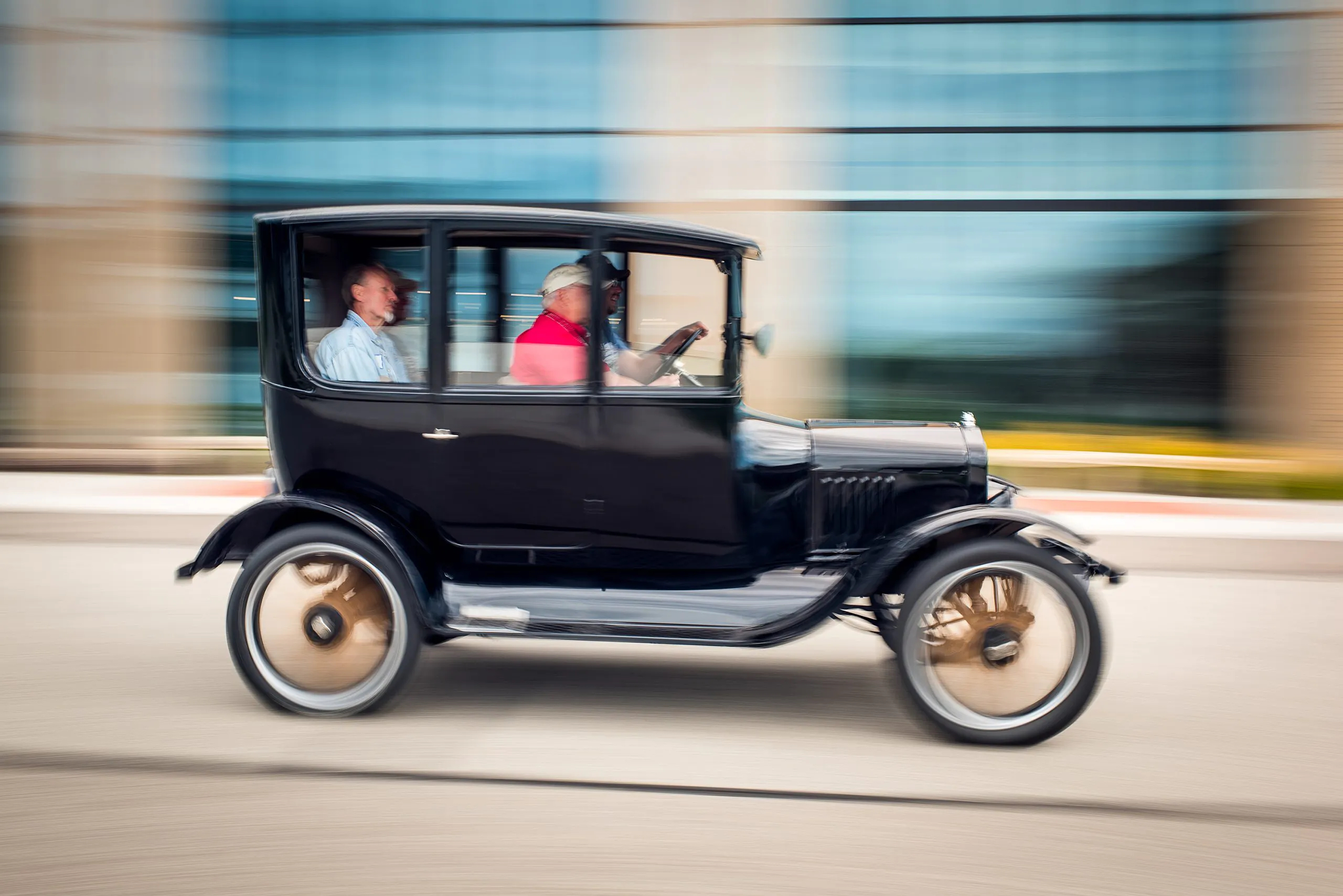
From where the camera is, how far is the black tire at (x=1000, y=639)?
11.6ft

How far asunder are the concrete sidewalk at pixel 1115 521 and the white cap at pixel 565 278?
8.99 feet

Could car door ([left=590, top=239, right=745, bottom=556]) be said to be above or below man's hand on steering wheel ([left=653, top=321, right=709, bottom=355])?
below

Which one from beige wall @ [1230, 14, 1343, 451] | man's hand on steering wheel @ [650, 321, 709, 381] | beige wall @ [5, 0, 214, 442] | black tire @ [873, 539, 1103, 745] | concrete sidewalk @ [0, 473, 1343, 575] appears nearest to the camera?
black tire @ [873, 539, 1103, 745]

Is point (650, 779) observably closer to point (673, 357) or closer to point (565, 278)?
point (673, 357)

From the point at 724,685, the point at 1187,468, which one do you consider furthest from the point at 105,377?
the point at 1187,468

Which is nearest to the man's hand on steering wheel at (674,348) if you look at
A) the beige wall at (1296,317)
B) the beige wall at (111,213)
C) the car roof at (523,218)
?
the car roof at (523,218)

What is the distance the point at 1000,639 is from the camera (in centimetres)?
364

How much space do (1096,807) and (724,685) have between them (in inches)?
61.8

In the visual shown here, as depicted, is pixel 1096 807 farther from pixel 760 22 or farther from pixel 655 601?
pixel 760 22

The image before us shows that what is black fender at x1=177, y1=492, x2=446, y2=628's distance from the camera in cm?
379

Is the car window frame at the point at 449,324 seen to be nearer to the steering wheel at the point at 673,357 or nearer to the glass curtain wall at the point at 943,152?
the steering wheel at the point at 673,357

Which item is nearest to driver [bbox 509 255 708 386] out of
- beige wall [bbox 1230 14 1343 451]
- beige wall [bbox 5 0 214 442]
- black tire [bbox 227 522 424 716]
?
black tire [bbox 227 522 424 716]

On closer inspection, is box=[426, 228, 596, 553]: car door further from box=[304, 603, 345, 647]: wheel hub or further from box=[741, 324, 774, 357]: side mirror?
box=[741, 324, 774, 357]: side mirror

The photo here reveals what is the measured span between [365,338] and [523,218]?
74 centimetres
